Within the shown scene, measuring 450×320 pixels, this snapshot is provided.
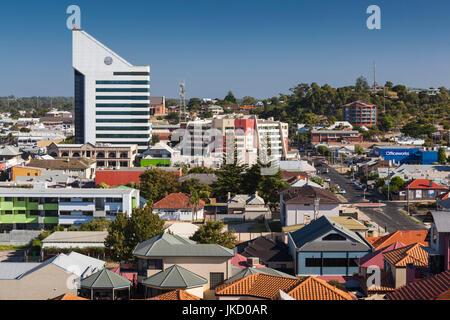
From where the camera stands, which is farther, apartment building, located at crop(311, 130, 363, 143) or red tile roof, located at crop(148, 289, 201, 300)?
apartment building, located at crop(311, 130, 363, 143)

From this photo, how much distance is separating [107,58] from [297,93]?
2041 inches

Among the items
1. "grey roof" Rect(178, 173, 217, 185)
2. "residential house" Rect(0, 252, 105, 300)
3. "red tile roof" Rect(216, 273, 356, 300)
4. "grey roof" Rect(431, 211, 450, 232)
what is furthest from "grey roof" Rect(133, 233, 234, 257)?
"grey roof" Rect(178, 173, 217, 185)

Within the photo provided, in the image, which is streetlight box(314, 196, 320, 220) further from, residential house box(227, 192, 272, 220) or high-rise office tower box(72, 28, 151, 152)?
high-rise office tower box(72, 28, 151, 152)

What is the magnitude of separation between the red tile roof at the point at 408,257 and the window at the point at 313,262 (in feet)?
11.6

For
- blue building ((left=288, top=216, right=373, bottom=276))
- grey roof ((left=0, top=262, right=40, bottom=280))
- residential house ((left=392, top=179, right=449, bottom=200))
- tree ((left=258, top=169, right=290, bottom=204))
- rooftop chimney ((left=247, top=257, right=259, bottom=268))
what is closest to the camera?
rooftop chimney ((left=247, top=257, right=259, bottom=268))

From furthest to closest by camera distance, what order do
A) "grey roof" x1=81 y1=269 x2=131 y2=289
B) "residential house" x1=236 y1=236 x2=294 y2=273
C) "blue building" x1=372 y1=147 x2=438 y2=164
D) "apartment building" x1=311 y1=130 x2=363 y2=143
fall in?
"apartment building" x1=311 y1=130 x2=363 y2=143, "blue building" x1=372 y1=147 x2=438 y2=164, "residential house" x1=236 y1=236 x2=294 y2=273, "grey roof" x1=81 y1=269 x2=131 y2=289

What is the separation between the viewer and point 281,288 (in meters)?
11.9

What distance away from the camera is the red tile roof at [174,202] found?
30.2 metres

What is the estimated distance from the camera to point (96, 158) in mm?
50188

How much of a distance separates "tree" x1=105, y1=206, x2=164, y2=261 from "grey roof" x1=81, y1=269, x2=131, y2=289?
6411mm

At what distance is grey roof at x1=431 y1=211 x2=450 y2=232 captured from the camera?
11391mm

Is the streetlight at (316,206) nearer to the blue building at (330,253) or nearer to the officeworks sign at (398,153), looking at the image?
the blue building at (330,253)

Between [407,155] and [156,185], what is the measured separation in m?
29.1

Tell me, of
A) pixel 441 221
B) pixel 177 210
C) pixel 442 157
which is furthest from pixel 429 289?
pixel 442 157
